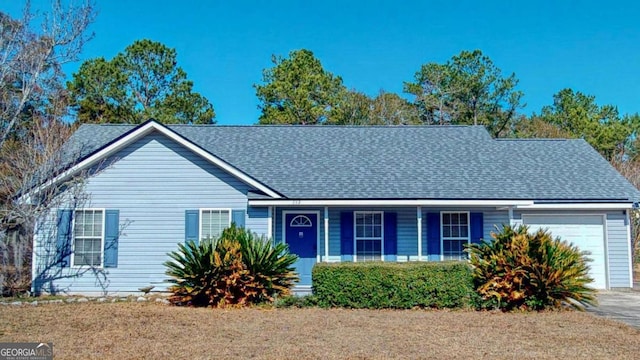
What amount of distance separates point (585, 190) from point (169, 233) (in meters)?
12.0

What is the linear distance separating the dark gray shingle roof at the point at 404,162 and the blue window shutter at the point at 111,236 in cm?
260

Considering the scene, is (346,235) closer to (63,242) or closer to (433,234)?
(433,234)

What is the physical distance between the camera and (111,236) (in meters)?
14.8

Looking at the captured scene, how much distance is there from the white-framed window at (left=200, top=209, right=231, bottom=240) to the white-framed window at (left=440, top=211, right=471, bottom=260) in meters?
6.11

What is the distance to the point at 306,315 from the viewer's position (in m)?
11.1

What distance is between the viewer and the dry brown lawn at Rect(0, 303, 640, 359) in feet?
25.8

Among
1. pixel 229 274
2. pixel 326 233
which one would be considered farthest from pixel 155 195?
pixel 326 233

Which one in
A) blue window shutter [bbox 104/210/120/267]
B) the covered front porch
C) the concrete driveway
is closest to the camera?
the concrete driveway

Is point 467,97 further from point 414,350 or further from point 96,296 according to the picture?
point 414,350

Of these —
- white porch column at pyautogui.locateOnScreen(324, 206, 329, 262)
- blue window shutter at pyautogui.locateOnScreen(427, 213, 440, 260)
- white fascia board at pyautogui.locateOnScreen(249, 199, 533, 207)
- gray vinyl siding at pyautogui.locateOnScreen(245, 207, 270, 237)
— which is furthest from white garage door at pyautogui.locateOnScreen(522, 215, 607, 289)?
gray vinyl siding at pyautogui.locateOnScreen(245, 207, 270, 237)

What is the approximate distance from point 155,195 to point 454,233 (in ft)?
27.5

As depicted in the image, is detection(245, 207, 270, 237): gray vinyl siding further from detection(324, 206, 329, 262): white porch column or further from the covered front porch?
detection(324, 206, 329, 262): white porch column

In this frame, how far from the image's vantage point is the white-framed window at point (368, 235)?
15.9 meters

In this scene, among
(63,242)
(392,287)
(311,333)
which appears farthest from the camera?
(63,242)
